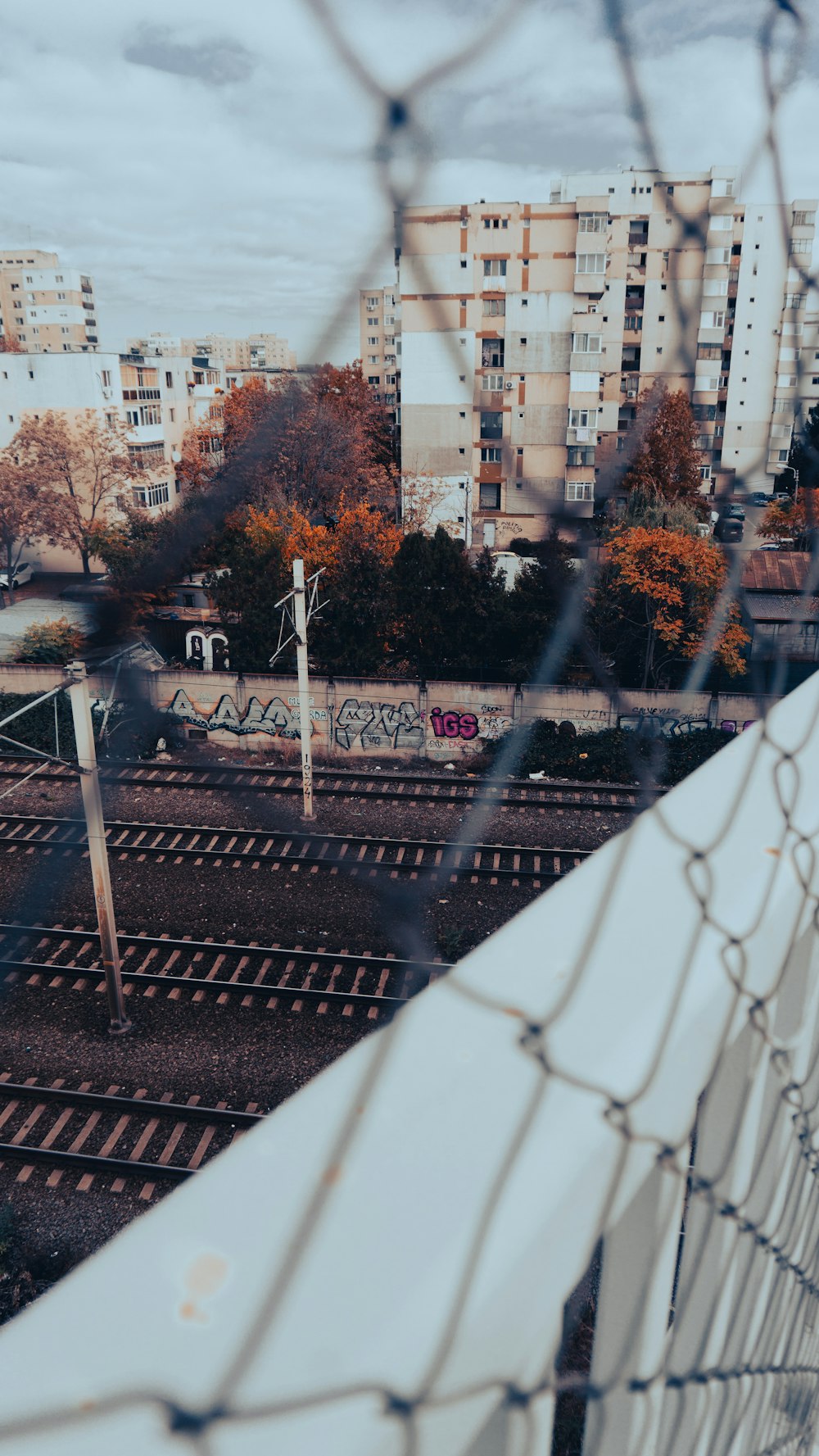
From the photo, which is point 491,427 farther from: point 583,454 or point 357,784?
point 357,784

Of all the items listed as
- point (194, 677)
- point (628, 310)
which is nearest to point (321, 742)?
point (194, 677)

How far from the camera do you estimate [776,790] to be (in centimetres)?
53

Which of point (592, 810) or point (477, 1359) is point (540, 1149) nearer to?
point (477, 1359)

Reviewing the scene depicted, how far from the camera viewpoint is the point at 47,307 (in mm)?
35312

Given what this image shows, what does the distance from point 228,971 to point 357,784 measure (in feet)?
8.06

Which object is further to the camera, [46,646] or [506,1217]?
[46,646]

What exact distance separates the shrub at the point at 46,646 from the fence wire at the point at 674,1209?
333 inches

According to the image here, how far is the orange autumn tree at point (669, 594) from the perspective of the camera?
7.05 meters

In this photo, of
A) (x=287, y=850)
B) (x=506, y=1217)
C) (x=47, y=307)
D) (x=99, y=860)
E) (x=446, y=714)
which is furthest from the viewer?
(x=47, y=307)

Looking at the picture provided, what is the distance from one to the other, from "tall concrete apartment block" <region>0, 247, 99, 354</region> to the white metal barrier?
38.4m

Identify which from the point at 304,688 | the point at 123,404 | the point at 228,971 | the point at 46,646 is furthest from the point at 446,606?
the point at 123,404

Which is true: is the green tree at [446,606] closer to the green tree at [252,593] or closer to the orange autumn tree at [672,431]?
the green tree at [252,593]

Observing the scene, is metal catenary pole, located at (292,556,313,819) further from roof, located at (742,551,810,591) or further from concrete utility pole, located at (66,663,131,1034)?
roof, located at (742,551,810,591)

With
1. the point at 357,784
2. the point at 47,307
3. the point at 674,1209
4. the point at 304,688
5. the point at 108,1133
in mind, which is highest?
the point at 47,307
